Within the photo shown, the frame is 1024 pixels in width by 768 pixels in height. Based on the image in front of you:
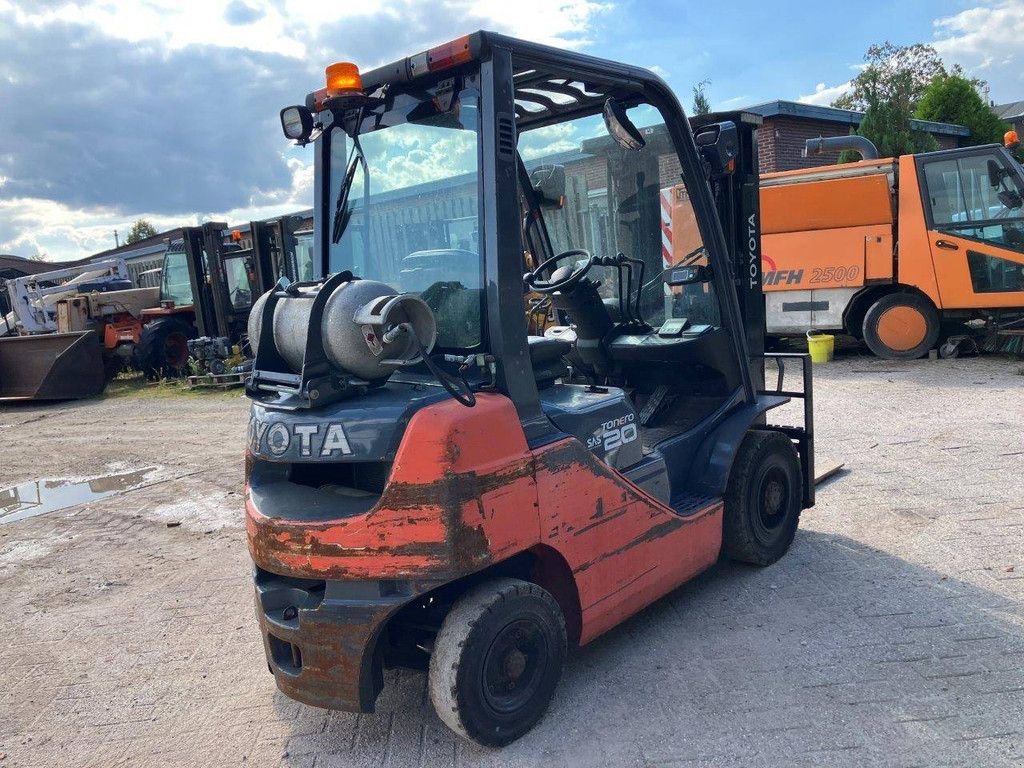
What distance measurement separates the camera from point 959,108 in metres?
20.4

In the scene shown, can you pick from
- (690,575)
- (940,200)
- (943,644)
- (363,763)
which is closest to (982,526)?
(943,644)

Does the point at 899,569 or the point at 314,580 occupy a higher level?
the point at 314,580

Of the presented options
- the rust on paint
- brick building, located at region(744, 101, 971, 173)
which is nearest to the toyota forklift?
the rust on paint

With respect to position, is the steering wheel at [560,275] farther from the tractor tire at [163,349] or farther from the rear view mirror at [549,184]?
the tractor tire at [163,349]

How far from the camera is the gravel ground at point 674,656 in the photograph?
113 inches

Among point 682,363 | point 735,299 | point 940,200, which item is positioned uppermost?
point 940,200

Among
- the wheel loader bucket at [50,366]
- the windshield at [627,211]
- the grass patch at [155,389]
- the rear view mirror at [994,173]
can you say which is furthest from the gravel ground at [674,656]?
the wheel loader bucket at [50,366]

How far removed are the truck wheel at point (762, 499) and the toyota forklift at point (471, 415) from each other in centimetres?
2

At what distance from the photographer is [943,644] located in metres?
3.36

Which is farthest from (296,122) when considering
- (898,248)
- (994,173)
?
(898,248)

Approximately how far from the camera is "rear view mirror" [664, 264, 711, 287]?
158 inches

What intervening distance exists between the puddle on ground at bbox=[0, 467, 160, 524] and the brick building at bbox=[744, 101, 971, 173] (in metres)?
14.0

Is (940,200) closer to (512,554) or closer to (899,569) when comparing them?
(899,569)

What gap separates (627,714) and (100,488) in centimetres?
614
